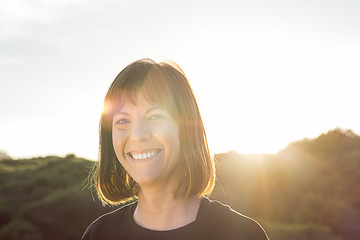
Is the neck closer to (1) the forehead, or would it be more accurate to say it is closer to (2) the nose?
(2) the nose

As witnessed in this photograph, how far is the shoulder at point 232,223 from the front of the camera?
88.5 inches

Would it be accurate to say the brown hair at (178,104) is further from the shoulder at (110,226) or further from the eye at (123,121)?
the shoulder at (110,226)

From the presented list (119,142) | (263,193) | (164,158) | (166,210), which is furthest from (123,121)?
(263,193)

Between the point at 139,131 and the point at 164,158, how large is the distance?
0.59 ft

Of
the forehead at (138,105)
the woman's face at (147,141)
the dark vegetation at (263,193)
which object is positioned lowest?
the dark vegetation at (263,193)

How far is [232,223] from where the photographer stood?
2.28m

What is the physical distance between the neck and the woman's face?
91 millimetres

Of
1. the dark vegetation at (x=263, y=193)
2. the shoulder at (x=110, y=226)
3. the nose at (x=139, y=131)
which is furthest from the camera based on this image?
the dark vegetation at (x=263, y=193)

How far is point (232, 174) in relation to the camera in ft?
25.0

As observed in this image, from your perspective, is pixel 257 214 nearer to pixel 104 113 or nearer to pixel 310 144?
pixel 310 144

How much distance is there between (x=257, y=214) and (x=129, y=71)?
5.33 m

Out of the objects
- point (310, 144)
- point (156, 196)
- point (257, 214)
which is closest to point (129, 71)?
point (156, 196)

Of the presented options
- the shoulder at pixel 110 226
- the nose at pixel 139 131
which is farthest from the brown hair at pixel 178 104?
the shoulder at pixel 110 226

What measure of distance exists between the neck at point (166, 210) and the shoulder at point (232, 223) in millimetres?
84
